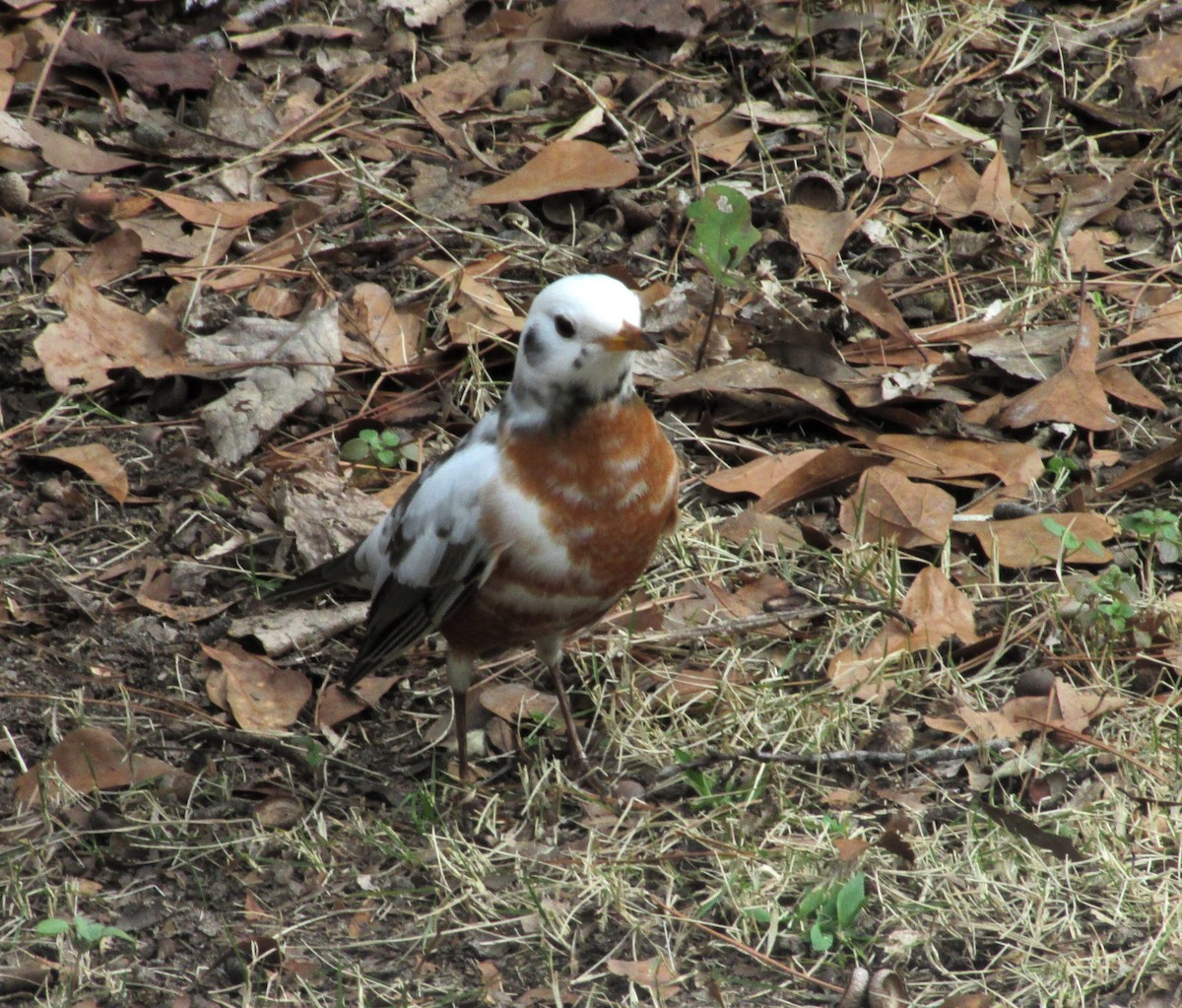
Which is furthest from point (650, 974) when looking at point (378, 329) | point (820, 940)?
point (378, 329)

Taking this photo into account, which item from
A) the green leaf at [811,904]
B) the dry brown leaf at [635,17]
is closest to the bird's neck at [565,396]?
the green leaf at [811,904]

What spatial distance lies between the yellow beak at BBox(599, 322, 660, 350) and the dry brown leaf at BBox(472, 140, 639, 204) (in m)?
2.43

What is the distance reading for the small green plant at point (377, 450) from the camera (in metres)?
5.06

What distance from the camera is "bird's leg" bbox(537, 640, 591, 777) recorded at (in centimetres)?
419

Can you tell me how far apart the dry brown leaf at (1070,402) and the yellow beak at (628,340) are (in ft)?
6.69

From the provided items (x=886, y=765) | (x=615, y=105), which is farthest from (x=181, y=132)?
(x=886, y=765)

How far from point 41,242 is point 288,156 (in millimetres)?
1051

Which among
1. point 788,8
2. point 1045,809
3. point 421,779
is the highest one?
point 788,8

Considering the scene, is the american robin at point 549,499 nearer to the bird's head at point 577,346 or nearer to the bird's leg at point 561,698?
the bird's head at point 577,346

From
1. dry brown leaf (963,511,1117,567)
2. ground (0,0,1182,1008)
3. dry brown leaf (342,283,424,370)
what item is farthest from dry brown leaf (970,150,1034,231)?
dry brown leaf (342,283,424,370)

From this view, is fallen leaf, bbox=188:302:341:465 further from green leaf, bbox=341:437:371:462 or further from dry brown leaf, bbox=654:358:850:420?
dry brown leaf, bbox=654:358:850:420

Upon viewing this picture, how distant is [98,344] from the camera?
206 inches

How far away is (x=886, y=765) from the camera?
13.2 ft

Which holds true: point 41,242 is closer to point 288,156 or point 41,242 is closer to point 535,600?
point 288,156
